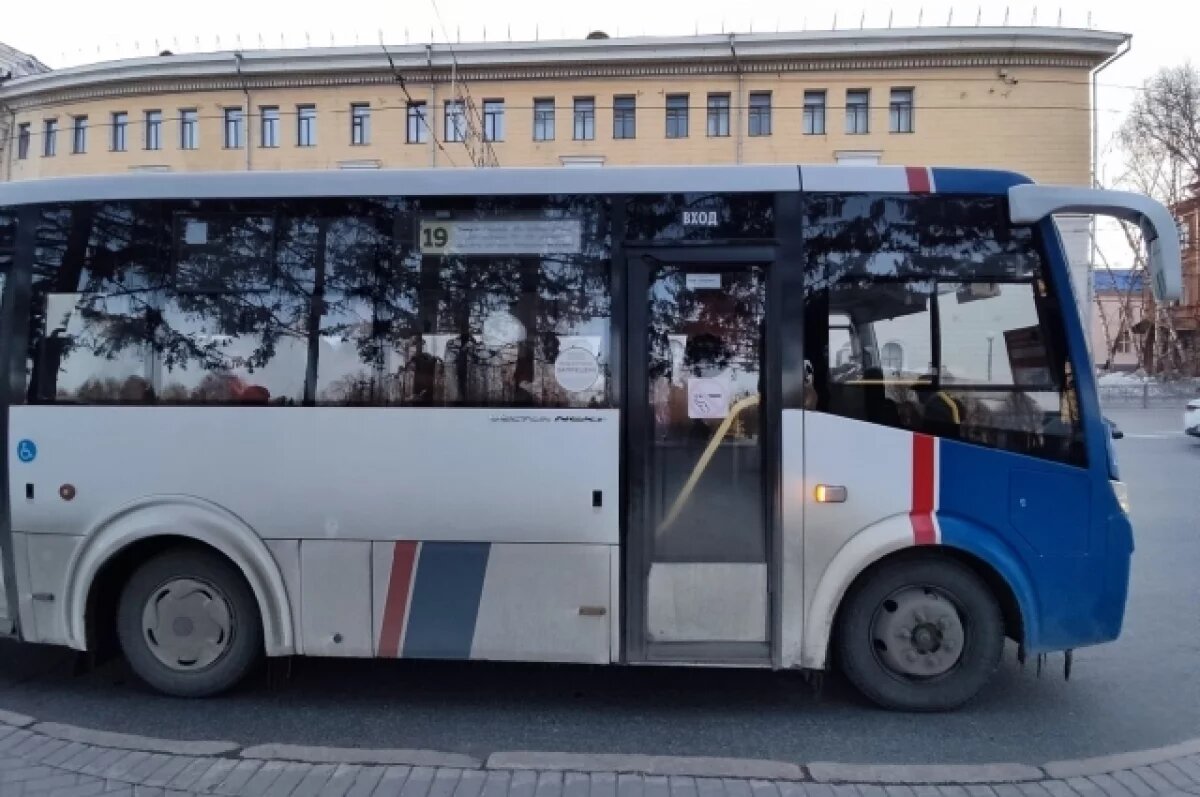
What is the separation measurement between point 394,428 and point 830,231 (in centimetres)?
256

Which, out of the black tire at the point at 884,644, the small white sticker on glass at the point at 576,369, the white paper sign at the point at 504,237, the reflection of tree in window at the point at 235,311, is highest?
the white paper sign at the point at 504,237

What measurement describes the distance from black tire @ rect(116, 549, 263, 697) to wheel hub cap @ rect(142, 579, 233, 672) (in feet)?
0.05

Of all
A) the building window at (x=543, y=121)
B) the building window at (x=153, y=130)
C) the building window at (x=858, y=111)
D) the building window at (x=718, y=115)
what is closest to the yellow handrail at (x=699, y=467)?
the building window at (x=718, y=115)

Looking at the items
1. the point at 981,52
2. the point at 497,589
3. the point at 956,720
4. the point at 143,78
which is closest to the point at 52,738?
the point at 497,589

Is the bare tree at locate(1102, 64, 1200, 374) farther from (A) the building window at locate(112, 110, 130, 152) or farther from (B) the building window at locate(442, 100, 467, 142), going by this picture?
(A) the building window at locate(112, 110, 130, 152)

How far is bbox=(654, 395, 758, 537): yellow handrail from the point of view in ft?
13.1

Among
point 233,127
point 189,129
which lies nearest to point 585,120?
point 233,127

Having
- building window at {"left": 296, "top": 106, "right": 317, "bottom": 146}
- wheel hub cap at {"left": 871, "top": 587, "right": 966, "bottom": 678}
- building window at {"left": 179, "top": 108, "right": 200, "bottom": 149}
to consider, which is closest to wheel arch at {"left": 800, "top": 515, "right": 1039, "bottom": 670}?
wheel hub cap at {"left": 871, "top": 587, "right": 966, "bottom": 678}

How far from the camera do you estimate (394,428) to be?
399 cm

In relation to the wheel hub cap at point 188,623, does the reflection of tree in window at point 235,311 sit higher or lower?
higher

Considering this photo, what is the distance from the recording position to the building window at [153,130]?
3072cm

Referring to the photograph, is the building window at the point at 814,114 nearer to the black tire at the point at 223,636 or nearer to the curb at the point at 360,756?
the black tire at the point at 223,636

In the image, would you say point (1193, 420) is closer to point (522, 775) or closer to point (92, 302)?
point (522, 775)

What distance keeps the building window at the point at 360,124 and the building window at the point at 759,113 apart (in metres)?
15.2
